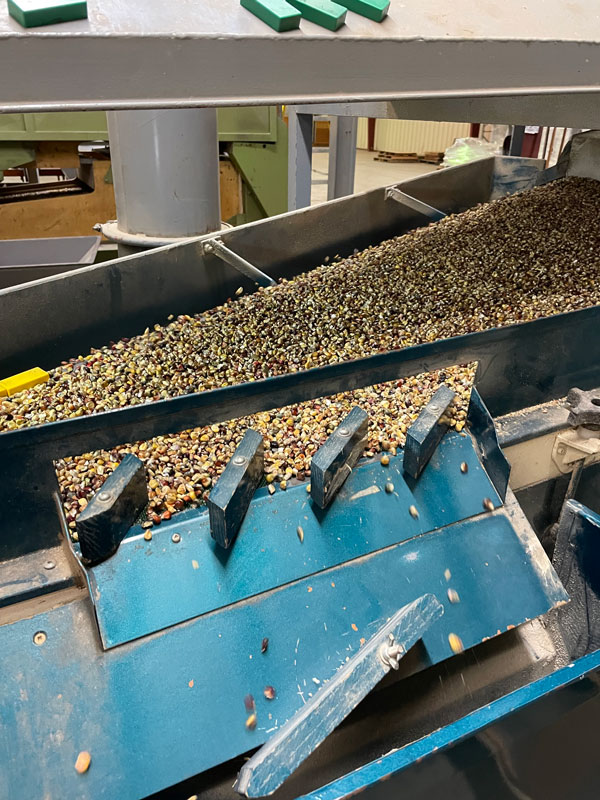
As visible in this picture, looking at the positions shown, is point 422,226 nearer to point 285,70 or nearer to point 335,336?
point 335,336

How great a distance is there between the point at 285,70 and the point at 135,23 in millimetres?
191

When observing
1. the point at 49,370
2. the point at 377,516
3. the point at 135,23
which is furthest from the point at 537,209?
the point at 135,23

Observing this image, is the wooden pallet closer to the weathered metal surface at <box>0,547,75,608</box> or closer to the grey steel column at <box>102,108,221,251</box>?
the grey steel column at <box>102,108,221,251</box>

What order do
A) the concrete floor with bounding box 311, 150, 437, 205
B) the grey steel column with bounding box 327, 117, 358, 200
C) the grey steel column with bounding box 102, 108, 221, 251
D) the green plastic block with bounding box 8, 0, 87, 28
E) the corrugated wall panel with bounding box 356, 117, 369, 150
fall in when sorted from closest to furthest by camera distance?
1. the green plastic block with bounding box 8, 0, 87, 28
2. the grey steel column with bounding box 102, 108, 221, 251
3. the grey steel column with bounding box 327, 117, 358, 200
4. the concrete floor with bounding box 311, 150, 437, 205
5. the corrugated wall panel with bounding box 356, 117, 369, 150

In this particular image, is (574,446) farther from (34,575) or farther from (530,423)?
(34,575)

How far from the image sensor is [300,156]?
3.21 meters

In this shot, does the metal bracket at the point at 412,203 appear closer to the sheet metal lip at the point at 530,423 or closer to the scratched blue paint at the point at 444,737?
the sheet metal lip at the point at 530,423

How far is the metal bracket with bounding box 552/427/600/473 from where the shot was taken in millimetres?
1557

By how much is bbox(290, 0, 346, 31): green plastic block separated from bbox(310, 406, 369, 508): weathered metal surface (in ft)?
2.46

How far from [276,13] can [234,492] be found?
0.78m

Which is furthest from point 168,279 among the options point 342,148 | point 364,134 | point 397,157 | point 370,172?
point 364,134

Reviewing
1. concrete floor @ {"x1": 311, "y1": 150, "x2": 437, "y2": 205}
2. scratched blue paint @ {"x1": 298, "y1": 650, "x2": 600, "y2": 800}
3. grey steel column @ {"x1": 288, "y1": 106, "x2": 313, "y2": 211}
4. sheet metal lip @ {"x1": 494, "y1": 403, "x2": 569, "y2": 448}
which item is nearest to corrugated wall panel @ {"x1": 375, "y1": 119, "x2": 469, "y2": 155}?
concrete floor @ {"x1": 311, "y1": 150, "x2": 437, "y2": 205}

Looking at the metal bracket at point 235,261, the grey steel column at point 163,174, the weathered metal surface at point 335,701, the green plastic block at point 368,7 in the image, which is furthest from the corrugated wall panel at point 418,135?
the weathered metal surface at point 335,701

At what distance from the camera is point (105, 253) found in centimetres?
459
